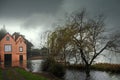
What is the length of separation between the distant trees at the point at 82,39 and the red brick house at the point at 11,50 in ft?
78.7

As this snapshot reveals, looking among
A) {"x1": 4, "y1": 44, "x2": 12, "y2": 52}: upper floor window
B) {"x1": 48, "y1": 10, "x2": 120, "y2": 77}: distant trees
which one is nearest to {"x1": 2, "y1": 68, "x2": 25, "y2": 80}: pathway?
{"x1": 48, "y1": 10, "x2": 120, "y2": 77}: distant trees

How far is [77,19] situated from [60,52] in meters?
5.46

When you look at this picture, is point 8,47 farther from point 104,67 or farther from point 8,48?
point 104,67

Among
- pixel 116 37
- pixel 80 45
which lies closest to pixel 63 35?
pixel 80 45

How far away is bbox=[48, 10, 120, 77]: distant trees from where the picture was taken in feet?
63.7

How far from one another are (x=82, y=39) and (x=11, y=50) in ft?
89.2

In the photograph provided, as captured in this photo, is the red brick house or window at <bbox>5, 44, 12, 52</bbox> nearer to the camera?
the red brick house

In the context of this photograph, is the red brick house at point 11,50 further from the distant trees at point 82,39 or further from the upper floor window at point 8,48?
the distant trees at point 82,39

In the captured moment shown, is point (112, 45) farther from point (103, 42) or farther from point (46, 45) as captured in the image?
point (46, 45)

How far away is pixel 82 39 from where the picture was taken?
69.3 feet

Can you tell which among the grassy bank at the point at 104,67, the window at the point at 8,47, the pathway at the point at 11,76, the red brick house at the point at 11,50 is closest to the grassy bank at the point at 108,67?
the grassy bank at the point at 104,67

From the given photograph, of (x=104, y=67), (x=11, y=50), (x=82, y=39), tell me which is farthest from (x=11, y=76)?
(x=11, y=50)

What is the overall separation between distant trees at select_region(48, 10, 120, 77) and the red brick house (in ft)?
78.7

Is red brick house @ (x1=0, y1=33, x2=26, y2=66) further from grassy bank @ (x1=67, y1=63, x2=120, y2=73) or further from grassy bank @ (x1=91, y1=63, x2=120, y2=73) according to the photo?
grassy bank @ (x1=91, y1=63, x2=120, y2=73)
